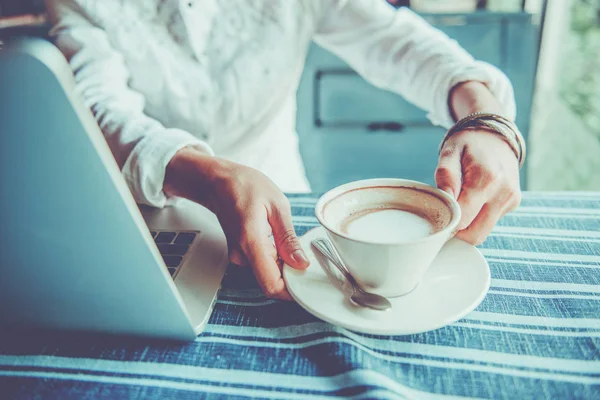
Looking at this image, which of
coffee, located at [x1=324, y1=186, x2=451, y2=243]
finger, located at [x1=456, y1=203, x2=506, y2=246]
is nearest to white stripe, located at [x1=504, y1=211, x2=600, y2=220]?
finger, located at [x1=456, y1=203, x2=506, y2=246]

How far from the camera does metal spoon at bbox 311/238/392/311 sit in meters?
0.42

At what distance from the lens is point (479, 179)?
54 centimetres

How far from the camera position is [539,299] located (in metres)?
0.45

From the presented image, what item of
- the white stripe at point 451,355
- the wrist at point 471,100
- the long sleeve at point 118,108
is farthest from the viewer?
the wrist at point 471,100

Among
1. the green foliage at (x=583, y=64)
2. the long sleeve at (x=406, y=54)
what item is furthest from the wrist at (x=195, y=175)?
the green foliage at (x=583, y=64)

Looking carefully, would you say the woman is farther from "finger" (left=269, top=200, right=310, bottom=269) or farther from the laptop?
the laptop

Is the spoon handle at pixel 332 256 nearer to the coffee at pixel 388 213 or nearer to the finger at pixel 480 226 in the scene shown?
the coffee at pixel 388 213

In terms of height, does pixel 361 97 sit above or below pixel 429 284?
below

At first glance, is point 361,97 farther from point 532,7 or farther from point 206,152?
point 206,152

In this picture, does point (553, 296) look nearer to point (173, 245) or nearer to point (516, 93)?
point (173, 245)

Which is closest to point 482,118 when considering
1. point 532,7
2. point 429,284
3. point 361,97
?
point 429,284

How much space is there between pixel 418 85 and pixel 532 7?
3.88ft

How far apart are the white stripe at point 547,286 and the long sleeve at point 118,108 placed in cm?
40

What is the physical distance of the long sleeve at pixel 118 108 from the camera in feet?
1.99
